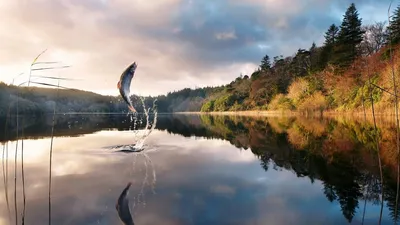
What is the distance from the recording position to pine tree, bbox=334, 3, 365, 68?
45.1 meters

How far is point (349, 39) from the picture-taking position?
4672cm

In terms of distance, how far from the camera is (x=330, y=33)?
5862cm

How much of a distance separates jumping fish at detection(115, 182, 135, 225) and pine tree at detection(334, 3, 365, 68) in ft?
155

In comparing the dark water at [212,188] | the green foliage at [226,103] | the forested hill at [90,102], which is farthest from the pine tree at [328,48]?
the forested hill at [90,102]

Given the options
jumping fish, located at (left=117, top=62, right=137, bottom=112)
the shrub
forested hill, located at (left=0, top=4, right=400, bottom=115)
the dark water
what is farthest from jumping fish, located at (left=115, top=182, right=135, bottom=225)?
the shrub

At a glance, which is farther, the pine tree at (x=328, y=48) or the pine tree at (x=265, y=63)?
the pine tree at (x=265, y=63)

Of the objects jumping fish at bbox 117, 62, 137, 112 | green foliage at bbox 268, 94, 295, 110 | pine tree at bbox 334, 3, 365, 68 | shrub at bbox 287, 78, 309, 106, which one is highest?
pine tree at bbox 334, 3, 365, 68

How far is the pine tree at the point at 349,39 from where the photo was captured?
45.1 meters

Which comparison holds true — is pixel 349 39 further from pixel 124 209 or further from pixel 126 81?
pixel 124 209

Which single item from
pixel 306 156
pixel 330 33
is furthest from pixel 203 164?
pixel 330 33

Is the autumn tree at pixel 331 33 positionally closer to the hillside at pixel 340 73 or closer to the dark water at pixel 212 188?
the hillside at pixel 340 73

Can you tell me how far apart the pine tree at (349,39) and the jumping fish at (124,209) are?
47.2 m

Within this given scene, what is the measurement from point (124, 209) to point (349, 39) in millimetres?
51669

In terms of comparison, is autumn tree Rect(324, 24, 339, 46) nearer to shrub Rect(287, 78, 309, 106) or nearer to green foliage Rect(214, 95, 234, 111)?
shrub Rect(287, 78, 309, 106)
